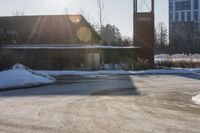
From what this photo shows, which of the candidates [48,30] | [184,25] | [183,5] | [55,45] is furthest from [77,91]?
[183,5]

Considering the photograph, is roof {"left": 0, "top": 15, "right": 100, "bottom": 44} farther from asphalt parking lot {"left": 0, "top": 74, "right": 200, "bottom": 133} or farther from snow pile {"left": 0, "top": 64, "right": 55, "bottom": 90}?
asphalt parking lot {"left": 0, "top": 74, "right": 200, "bottom": 133}

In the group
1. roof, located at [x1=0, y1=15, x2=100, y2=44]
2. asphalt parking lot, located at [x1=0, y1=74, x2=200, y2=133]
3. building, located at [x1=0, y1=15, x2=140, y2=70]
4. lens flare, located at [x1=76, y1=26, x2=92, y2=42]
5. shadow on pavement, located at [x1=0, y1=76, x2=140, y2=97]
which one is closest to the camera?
asphalt parking lot, located at [x1=0, y1=74, x2=200, y2=133]

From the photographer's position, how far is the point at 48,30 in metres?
55.1

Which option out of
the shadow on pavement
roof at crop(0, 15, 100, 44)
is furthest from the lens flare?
the shadow on pavement

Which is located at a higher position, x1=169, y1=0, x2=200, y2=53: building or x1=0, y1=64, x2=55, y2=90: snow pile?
x1=169, y1=0, x2=200, y2=53: building

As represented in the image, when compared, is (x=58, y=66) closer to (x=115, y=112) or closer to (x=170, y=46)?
(x=115, y=112)

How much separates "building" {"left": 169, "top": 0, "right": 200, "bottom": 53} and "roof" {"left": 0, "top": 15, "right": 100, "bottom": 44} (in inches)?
2143

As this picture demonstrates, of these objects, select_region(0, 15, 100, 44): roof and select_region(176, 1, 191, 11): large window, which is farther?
select_region(176, 1, 191, 11): large window

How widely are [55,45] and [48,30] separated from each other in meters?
3.58

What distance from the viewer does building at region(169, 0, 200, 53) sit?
354 feet

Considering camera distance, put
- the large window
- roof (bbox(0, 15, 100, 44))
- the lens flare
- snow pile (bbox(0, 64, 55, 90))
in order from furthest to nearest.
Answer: the large window → the lens flare → roof (bbox(0, 15, 100, 44)) → snow pile (bbox(0, 64, 55, 90))

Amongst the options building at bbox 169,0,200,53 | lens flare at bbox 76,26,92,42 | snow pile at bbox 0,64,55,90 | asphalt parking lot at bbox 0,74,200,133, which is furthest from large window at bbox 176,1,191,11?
asphalt parking lot at bbox 0,74,200,133

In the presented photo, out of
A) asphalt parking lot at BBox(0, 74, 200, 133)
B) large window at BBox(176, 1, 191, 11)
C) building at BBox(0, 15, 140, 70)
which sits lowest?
asphalt parking lot at BBox(0, 74, 200, 133)

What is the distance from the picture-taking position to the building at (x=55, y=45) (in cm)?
4572
